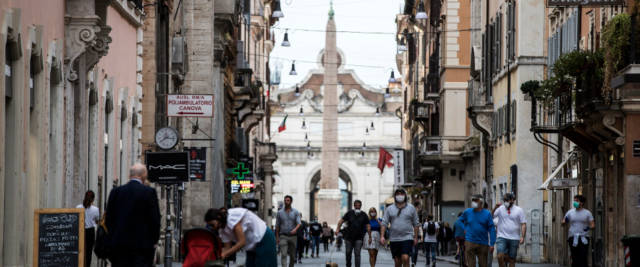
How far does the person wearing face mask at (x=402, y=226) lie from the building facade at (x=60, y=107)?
5.00m

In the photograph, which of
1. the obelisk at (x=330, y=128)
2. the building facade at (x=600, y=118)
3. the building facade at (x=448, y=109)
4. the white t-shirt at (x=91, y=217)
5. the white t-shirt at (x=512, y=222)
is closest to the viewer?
the white t-shirt at (x=91, y=217)

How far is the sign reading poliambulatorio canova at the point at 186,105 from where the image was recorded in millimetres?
29227

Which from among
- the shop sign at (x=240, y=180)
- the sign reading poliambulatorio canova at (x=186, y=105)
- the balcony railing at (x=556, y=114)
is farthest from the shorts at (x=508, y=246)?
the shop sign at (x=240, y=180)

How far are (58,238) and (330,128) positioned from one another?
260 ft

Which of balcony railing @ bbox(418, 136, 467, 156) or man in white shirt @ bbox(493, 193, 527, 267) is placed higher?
balcony railing @ bbox(418, 136, 467, 156)

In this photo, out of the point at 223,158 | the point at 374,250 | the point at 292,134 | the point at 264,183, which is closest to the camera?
the point at 374,250

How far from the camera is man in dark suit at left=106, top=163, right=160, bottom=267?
14461 mm

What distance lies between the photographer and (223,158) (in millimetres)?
51031

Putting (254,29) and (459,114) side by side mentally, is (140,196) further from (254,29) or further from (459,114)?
(254,29)

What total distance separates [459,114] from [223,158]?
1208 cm

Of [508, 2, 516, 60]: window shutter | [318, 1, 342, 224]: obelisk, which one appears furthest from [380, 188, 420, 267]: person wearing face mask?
[318, 1, 342, 224]: obelisk

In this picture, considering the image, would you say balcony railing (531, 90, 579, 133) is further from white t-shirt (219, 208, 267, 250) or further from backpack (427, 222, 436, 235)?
white t-shirt (219, 208, 267, 250)

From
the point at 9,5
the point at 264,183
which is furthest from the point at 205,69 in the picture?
the point at 264,183

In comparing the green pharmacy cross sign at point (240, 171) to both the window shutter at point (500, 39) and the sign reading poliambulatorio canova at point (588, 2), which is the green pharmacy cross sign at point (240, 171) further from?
the sign reading poliambulatorio canova at point (588, 2)
